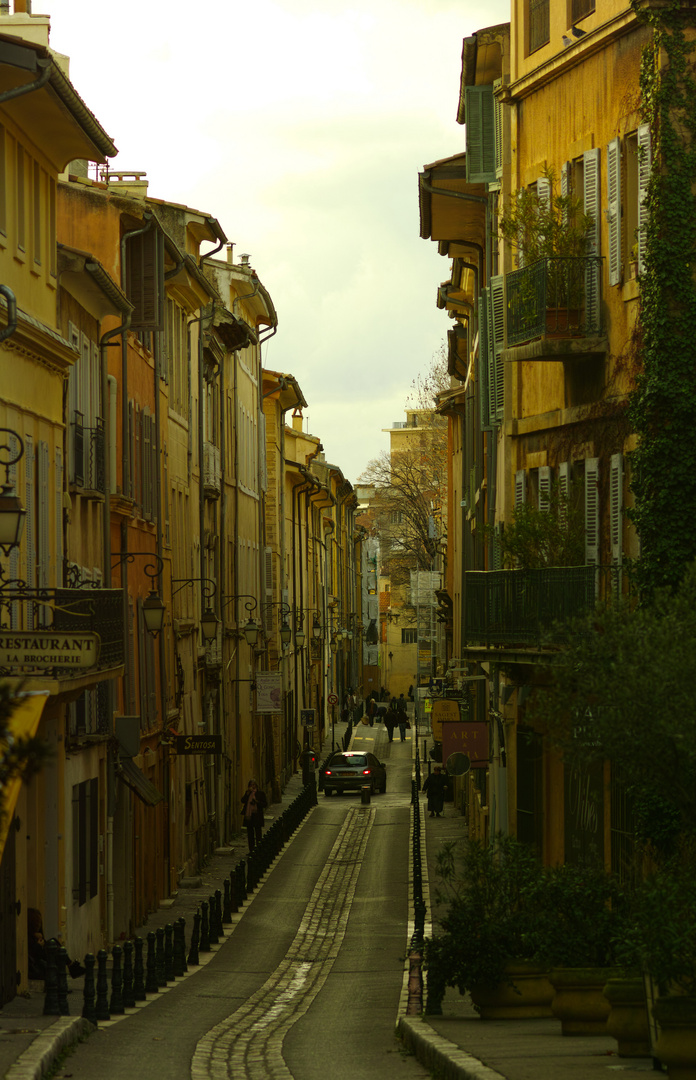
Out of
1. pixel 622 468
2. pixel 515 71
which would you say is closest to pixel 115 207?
pixel 515 71

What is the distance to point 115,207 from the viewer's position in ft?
86.9

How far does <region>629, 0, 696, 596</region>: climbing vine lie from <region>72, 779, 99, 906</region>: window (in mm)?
8160

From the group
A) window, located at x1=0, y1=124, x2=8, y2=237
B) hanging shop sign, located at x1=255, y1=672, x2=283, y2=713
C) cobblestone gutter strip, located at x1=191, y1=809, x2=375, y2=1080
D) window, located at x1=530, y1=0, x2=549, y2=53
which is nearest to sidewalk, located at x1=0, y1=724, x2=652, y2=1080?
cobblestone gutter strip, located at x1=191, y1=809, x2=375, y2=1080

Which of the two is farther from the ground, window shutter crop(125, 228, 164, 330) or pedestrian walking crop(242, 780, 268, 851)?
window shutter crop(125, 228, 164, 330)

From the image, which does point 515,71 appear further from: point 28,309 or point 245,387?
point 245,387

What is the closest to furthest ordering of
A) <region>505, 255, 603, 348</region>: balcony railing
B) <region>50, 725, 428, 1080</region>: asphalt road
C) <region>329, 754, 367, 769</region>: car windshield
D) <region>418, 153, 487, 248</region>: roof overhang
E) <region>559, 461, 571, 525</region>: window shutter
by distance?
1. <region>50, 725, 428, 1080</region>: asphalt road
2. <region>505, 255, 603, 348</region>: balcony railing
3. <region>559, 461, 571, 525</region>: window shutter
4. <region>418, 153, 487, 248</region>: roof overhang
5. <region>329, 754, 367, 769</region>: car windshield

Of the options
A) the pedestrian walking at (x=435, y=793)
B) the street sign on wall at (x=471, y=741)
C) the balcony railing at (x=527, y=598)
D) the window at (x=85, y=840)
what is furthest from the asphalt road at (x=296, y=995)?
the pedestrian walking at (x=435, y=793)

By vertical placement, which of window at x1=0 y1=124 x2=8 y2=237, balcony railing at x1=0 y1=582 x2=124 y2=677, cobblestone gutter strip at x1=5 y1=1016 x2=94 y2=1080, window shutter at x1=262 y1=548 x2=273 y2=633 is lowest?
cobblestone gutter strip at x1=5 y1=1016 x2=94 y2=1080

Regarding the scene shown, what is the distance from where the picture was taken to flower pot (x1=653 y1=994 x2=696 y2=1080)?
9.93 meters

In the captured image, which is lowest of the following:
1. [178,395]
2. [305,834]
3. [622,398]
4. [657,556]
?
[305,834]

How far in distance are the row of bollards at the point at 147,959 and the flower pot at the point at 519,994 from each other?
3986 millimetres

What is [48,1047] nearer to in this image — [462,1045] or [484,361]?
[462,1045]

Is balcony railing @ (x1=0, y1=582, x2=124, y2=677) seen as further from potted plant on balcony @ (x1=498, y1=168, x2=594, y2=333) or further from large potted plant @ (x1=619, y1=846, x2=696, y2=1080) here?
large potted plant @ (x1=619, y1=846, x2=696, y2=1080)

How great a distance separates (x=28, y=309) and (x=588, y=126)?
7178mm
